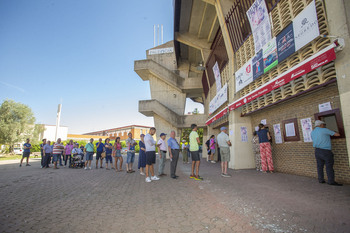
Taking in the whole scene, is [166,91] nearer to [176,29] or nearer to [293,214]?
[176,29]

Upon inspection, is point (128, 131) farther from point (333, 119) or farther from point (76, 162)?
point (333, 119)

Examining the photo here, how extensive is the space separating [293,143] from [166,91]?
1565 centimetres

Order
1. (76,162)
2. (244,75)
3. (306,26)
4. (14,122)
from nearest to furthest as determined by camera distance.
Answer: (306,26) < (244,75) < (76,162) < (14,122)

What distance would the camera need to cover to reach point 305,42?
509 centimetres

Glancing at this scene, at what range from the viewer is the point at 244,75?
342 inches

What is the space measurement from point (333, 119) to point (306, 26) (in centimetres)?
294

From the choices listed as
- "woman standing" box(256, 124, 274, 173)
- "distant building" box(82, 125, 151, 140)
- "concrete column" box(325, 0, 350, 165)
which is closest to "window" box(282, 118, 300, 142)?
"woman standing" box(256, 124, 274, 173)

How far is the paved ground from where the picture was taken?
2631 millimetres

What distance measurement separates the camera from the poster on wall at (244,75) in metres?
8.17

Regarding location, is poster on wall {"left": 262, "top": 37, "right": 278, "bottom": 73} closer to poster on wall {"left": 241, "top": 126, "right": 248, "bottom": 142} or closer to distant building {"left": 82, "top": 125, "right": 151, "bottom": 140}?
poster on wall {"left": 241, "top": 126, "right": 248, "bottom": 142}

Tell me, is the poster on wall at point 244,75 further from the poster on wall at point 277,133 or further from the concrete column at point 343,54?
the concrete column at point 343,54

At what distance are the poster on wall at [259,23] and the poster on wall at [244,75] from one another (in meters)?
0.91

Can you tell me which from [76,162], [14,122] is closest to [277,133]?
[76,162]

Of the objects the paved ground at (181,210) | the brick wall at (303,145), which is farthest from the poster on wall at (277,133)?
the paved ground at (181,210)
